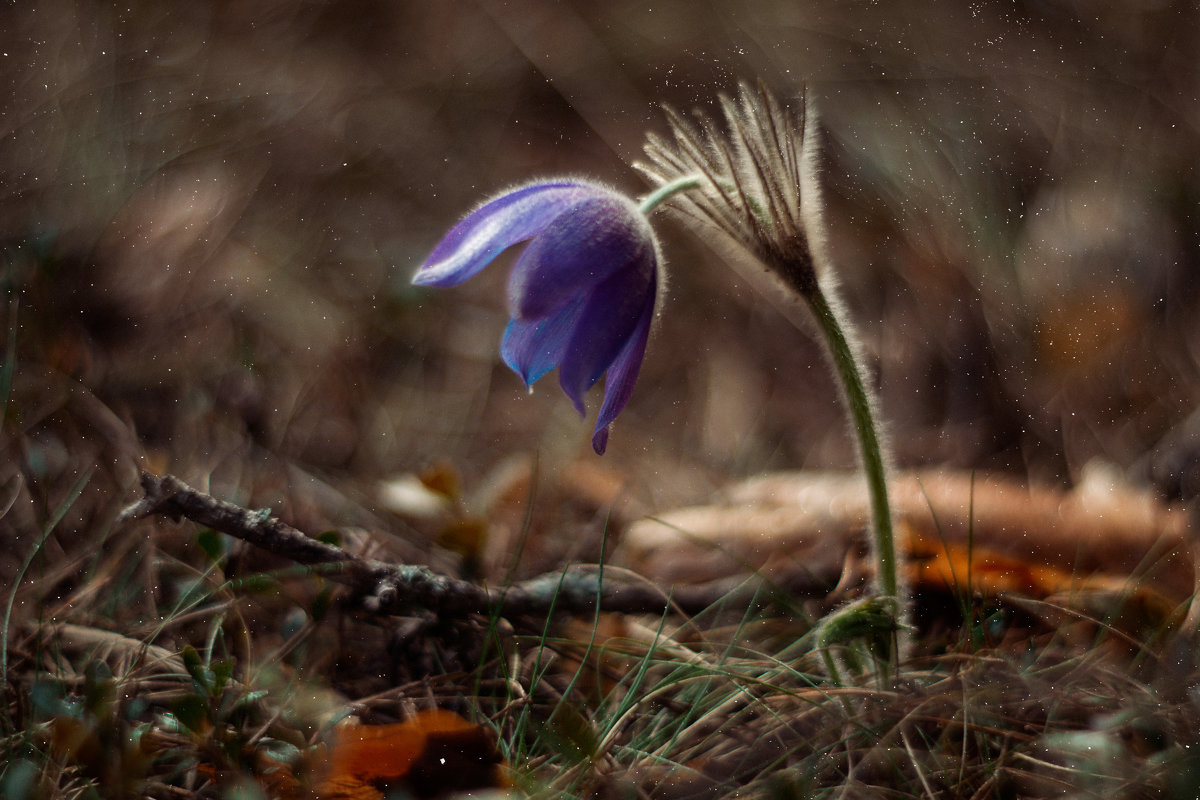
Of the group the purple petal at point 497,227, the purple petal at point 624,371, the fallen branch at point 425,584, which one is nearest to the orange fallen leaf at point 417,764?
the fallen branch at point 425,584

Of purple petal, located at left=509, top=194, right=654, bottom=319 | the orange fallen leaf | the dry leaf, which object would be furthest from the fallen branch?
purple petal, located at left=509, top=194, right=654, bottom=319

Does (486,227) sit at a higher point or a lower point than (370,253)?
higher

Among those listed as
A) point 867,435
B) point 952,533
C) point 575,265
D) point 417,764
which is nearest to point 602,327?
point 575,265

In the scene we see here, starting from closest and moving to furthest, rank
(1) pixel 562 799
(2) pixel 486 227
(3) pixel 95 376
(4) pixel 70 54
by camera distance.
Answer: (1) pixel 562 799 → (2) pixel 486 227 → (3) pixel 95 376 → (4) pixel 70 54

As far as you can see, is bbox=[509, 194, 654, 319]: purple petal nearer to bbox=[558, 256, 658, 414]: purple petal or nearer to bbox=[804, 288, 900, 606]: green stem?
bbox=[558, 256, 658, 414]: purple petal

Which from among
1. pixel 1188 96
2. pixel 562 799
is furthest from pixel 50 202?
pixel 1188 96

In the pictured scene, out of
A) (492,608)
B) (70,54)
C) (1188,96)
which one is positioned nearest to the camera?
(492,608)

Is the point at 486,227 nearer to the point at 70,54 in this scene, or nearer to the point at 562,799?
the point at 562,799

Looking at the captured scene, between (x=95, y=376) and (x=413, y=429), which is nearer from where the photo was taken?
(x=95, y=376)
